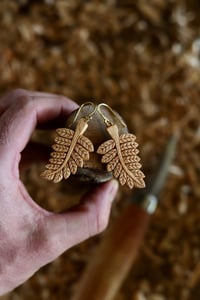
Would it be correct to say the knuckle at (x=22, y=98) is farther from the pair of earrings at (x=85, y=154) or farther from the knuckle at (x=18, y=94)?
the pair of earrings at (x=85, y=154)

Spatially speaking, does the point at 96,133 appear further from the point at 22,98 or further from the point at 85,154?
the point at 22,98

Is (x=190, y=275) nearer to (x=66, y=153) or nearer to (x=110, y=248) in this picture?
(x=110, y=248)

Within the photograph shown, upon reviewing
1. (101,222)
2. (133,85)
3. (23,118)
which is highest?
(133,85)

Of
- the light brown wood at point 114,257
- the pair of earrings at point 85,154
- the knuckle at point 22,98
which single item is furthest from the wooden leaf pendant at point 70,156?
the light brown wood at point 114,257

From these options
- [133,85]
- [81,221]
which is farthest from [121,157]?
[133,85]

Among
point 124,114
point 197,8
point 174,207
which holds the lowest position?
point 174,207

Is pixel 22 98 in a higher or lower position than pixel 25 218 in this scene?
higher

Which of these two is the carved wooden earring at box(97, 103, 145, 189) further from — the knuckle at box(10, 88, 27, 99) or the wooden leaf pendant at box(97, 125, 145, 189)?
the knuckle at box(10, 88, 27, 99)

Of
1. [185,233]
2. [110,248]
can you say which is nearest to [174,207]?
[185,233]
